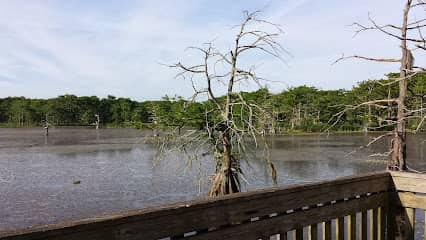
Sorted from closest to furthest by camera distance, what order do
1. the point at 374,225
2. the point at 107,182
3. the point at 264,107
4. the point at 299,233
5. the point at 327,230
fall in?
the point at 299,233 < the point at 327,230 < the point at 374,225 < the point at 264,107 < the point at 107,182

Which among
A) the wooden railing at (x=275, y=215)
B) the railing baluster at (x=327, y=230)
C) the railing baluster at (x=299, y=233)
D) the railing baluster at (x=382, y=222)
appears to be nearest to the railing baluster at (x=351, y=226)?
the wooden railing at (x=275, y=215)

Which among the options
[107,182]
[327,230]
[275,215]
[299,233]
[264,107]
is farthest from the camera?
[107,182]

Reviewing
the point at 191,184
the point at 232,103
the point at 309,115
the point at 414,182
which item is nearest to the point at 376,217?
the point at 414,182

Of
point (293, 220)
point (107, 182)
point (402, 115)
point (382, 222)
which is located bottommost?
point (107, 182)

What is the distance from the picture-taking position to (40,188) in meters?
15.9

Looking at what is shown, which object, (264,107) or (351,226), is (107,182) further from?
(351,226)

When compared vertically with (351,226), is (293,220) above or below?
above

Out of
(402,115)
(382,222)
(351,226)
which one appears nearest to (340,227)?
(351,226)

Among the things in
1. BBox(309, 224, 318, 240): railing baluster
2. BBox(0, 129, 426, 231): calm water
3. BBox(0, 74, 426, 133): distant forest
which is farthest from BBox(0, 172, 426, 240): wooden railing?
BBox(0, 129, 426, 231): calm water

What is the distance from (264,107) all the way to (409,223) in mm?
4382

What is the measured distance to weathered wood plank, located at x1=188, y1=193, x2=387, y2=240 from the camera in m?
2.10

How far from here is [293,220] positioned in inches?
Result: 94.0

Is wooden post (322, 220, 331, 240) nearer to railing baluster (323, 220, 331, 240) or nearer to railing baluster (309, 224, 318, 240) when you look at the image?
railing baluster (323, 220, 331, 240)

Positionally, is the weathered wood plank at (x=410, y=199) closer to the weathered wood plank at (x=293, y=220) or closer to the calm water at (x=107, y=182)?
the weathered wood plank at (x=293, y=220)
